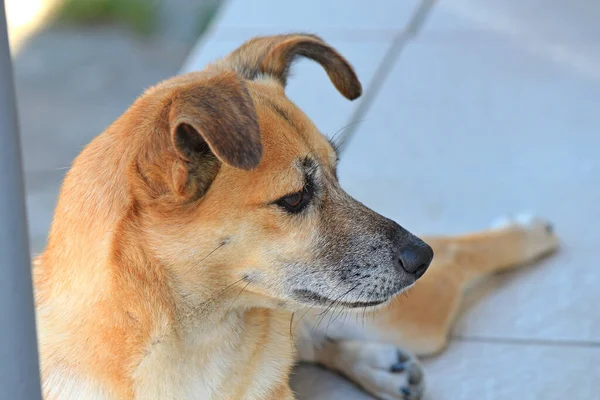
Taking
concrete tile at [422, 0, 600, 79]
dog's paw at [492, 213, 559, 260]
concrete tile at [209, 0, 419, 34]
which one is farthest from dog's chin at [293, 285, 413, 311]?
concrete tile at [209, 0, 419, 34]

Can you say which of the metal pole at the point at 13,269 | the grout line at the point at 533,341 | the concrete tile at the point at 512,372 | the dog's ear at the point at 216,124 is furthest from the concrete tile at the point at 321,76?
the metal pole at the point at 13,269

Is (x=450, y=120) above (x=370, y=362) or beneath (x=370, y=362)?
above

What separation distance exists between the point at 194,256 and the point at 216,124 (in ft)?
1.61

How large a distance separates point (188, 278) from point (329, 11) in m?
3.95

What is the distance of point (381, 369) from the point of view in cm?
310

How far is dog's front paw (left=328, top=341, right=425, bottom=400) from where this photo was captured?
3047 mm

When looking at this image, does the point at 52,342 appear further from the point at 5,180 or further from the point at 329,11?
the point at 329,11

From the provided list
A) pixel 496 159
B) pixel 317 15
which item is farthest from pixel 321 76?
pixel 496 159

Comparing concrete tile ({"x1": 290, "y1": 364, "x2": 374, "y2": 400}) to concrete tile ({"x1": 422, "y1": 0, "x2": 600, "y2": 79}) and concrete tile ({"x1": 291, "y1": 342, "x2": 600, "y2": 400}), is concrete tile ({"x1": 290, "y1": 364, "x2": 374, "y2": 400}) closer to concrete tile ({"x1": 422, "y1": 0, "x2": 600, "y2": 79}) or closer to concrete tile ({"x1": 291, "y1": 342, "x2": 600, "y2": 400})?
concrete tile ({"x1": 291, "y1": 342, "x2": 600, "y2": 400})

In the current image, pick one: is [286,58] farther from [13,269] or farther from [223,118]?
[13,269]

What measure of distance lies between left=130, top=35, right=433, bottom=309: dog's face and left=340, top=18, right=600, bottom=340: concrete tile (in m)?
1.15

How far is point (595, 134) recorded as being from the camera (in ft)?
14.8

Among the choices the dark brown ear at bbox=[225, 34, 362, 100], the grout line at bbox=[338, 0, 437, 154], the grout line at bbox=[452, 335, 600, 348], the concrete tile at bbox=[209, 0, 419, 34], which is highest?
the dark brown ear at bbox=[225, 34, 362, 100]

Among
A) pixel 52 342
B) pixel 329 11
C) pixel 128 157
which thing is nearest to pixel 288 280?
pixel 128 157
